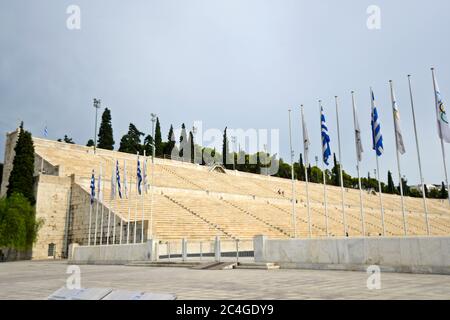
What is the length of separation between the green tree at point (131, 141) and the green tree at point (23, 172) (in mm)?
31764

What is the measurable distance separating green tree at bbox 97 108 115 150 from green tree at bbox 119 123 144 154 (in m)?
A: 3.90

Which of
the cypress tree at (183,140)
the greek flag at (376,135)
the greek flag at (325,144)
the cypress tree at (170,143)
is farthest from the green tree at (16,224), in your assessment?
the cypress tree at (183,140)

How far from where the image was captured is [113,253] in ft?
76.3

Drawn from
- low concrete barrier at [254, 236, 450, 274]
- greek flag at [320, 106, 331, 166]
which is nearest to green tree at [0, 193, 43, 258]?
low concrete barrier at [254, 236, 450, 274]

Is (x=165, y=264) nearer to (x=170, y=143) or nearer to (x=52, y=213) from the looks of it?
(x=52, y=213)

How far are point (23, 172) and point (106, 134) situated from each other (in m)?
31.0

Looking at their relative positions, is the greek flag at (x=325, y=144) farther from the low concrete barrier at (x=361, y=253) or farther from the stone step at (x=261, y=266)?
the stone step at (x=261, y=266)

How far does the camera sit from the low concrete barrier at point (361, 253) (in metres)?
12.0

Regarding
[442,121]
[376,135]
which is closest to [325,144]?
[376,135]

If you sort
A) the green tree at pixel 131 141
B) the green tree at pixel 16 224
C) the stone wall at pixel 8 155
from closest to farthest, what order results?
the green tree at pixel 16 224, the stone wall at pixel 8 155, the green tree at pixel 131 141

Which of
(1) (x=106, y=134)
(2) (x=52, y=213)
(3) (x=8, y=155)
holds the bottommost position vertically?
(2) (x=52, y=213)
